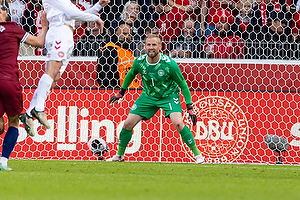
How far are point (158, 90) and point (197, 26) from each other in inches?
88.3

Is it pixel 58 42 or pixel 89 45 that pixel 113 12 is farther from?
pixel 58 42

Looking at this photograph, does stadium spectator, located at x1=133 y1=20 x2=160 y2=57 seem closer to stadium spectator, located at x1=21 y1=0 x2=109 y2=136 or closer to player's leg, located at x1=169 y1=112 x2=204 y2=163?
player's leg, located at x1=169 y1=112 x2=204 y2=163

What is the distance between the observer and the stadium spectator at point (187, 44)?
935 cm

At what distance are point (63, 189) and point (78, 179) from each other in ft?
2.63

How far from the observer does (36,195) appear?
157 inches

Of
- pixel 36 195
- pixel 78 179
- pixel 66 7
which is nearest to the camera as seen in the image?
pixel 36 195

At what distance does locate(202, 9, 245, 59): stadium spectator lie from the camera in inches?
370

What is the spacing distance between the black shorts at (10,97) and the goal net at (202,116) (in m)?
2.95

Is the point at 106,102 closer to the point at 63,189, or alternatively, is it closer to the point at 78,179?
the point at 78,179

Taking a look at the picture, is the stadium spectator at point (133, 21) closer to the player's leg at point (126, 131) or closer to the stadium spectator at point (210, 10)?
the stadium spectator at point (210, 10)

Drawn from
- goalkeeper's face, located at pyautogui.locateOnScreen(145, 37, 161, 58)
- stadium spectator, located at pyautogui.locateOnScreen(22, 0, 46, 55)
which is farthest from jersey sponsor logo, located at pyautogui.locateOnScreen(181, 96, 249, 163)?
stadium spectator, located at pyautogui.locateOnScreen(22, 0, 46, 55)

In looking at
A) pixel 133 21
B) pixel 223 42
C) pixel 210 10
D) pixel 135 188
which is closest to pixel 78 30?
pixel 133 21

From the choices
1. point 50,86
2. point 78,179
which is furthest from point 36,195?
point 50,86

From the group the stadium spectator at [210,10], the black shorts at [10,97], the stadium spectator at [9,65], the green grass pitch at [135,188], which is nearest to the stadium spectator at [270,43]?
the stadium spectator at [210,10]
